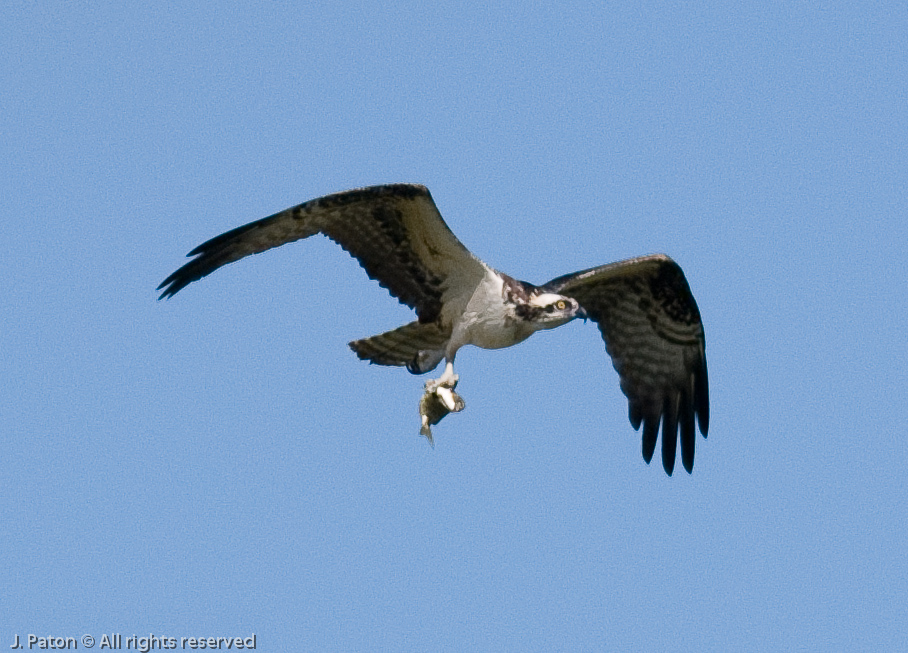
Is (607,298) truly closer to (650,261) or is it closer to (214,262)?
(650,261)

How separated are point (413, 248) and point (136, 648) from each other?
374cm

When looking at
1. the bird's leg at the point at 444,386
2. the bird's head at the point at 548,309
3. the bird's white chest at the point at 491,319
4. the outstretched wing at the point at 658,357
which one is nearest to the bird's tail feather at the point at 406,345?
the bird's white chest at the point at 491,319

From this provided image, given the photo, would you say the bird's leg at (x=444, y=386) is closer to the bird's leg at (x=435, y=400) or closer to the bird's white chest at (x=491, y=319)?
the bird's leg at (x=435, y=400)

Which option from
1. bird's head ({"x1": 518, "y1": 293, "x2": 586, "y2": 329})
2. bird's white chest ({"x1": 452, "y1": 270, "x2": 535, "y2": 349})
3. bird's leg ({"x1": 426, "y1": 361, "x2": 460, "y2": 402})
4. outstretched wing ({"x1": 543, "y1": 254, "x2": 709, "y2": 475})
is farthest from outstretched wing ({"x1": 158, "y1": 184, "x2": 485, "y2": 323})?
outstretched wing ({"x1": 543, "y1": 254, "x2": 709, "y2": 475})

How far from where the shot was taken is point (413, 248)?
A: 1150 centimetres

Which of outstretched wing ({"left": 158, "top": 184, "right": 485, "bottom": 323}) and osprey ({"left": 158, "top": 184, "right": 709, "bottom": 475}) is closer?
outstretched wing ({"left": 158, "top": 184, "right": 485, "bottom": 323})

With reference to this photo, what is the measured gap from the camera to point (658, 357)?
13320mm

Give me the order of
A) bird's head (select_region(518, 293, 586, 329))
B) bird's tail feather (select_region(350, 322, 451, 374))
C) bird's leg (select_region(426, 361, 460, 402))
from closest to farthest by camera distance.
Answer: bird's leg (select_region(426, 361, 460, 402))
bird's head (select_region(518, 293, 586, 329))
bird's tail feather (select_region(350, 322, 451, 374))

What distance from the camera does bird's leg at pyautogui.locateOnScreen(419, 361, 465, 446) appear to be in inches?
442

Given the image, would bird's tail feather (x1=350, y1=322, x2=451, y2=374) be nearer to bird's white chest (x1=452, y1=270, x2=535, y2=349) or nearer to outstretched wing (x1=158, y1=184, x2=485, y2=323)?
outstretched wing (x1=158, y1=184, x2=485, y2=323)

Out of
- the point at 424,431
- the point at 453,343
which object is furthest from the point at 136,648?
the point at 453,343

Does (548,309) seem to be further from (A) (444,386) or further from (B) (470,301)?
(A) (444,386)

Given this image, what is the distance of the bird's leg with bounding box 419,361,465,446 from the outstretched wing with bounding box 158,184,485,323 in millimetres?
688

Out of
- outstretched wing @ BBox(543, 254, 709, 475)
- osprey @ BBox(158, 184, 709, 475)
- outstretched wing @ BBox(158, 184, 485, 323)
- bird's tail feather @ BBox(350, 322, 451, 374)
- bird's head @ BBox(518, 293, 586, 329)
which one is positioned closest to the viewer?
outstretched wing @ BBox(158, 184, 485, 323)
